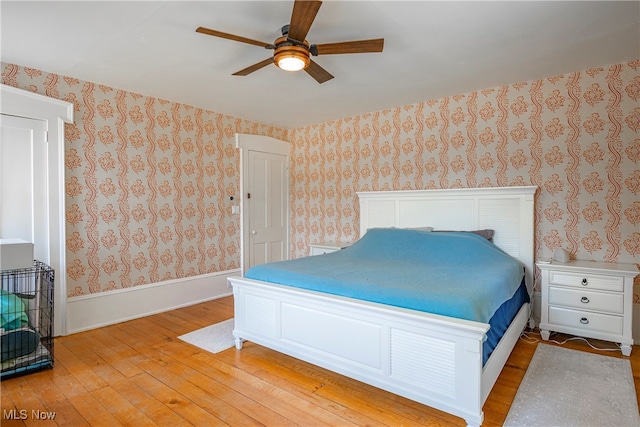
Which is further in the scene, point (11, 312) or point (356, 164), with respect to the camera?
point (356, 164)

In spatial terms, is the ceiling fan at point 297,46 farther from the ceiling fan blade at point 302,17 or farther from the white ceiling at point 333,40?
the white ceiling at point 333,40

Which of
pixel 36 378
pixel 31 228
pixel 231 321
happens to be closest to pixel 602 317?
pixel 231 321

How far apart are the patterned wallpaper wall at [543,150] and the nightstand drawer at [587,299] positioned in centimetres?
48

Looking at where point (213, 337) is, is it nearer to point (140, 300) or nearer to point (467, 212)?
point (140, 300)

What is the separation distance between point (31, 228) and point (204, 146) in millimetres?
1971

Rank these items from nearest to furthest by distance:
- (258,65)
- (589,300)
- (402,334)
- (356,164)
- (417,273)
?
(402,334), (258,65), (417,273), (589,300), (356,164)

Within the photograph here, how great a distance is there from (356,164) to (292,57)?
8.58ft

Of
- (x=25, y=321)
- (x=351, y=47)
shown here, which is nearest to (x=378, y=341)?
(x=351, y=47)

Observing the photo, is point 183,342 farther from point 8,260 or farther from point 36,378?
point 8,260

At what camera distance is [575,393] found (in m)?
2.16

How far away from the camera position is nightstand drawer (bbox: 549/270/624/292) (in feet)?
8.98

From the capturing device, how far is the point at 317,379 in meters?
2.37

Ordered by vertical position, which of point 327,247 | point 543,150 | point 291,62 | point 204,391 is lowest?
point 204,391

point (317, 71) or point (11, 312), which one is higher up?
point (317, 71)
